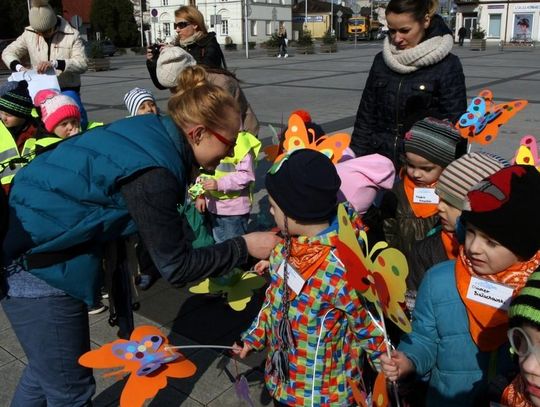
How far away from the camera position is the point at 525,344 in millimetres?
1211

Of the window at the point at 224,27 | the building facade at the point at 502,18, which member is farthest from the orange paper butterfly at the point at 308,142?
the window at the point at 224,27

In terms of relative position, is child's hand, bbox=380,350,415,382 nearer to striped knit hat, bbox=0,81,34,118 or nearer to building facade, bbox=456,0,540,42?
striped knit hat, bbox=0,81,34,118

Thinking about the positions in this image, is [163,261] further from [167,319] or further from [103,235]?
[167,319]

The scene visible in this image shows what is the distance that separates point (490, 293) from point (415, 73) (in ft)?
5.78

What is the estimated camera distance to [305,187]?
1.76 m

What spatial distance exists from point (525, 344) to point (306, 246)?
0.79 metres

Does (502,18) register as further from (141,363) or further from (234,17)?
(141,363)

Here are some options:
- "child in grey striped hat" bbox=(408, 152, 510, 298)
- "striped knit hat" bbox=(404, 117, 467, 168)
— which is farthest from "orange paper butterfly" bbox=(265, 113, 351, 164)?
"child in grey striped hat" bbox=(408, 152, 510, 298)

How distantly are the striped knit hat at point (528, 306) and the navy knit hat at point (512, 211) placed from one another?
36 centimetres

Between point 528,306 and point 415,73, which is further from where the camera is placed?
point 415,73

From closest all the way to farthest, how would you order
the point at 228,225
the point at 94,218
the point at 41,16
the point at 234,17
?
the point at 94,218, the point at 228,225, the point at 41,16, the point at 234,17

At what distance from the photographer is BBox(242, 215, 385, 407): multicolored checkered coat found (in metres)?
1.82

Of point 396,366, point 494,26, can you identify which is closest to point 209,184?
point 396,366

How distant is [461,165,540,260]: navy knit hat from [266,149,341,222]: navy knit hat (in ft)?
1.45
